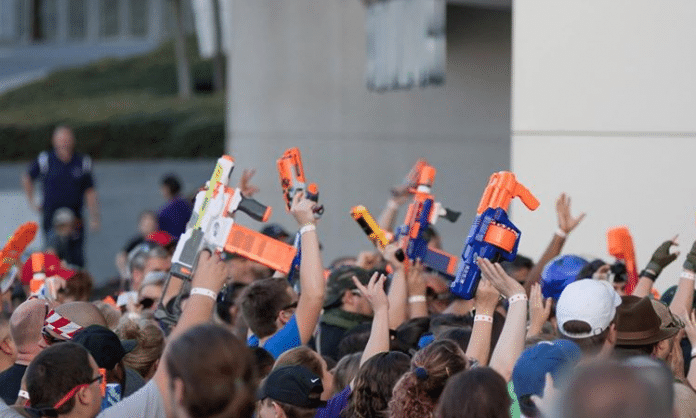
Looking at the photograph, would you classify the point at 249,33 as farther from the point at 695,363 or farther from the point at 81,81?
the point at 81,81

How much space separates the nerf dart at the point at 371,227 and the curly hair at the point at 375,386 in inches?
63.4

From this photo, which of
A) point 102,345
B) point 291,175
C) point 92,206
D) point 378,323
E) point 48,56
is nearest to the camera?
point 102,345

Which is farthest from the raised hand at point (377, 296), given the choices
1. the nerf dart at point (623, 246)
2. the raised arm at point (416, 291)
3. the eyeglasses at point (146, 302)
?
the eyeglasses at point (146, 302)

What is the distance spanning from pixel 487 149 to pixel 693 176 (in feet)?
18.4

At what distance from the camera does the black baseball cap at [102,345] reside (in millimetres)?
4605

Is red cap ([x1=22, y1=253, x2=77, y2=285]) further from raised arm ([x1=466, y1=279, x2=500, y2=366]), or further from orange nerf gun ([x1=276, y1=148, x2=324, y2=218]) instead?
raised arm ([x1=466, y1=279, x2=500, y2=366])

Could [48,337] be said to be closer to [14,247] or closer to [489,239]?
[14,247]

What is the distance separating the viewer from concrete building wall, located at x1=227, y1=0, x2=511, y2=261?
13211 millimetres

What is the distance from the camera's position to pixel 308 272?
497cm

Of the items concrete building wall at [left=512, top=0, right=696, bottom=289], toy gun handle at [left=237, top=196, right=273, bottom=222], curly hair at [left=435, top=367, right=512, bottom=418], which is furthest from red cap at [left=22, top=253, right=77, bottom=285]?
curly hair at [left=435, top=367, right=512, bottom=418]

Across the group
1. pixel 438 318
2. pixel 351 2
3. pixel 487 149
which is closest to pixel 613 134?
pixel 438 318

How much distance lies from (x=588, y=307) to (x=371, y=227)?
1.71 meters

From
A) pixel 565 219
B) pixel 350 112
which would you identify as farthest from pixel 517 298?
pixel 350 112

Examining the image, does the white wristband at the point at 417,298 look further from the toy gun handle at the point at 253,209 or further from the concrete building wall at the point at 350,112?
the concrete building wall at the point at 350,112
